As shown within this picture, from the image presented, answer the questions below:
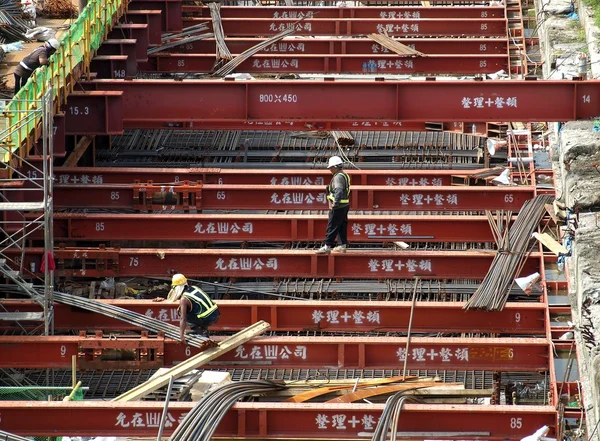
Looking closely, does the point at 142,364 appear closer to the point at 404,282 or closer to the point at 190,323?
the point at 190,323

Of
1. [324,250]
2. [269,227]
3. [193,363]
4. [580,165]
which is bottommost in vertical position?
[193,363]

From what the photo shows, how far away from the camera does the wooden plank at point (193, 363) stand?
1452 cm

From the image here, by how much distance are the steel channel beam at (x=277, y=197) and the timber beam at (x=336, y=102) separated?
1595 millimetres

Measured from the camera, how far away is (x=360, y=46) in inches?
1048

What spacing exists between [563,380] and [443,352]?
55.2 inches

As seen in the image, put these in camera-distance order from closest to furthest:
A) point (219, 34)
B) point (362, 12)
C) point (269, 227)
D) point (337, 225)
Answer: point (337, 225) < point (269, 227) < point (219, 34) < point (362, 12)

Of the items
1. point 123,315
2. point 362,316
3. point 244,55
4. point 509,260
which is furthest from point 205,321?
point 244,55

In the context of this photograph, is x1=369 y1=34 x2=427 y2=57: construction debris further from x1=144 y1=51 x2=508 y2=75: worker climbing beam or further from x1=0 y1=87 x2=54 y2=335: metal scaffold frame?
x1=0 y1=87 x2=54 y2=335: metal scaffold frame

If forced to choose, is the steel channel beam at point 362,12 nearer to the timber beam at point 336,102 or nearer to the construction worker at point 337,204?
the timber beam at point 336,102

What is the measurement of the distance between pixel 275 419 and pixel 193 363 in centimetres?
155

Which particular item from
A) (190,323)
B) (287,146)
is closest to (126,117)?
(287,146)

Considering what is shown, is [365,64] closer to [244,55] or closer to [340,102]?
[244,55]

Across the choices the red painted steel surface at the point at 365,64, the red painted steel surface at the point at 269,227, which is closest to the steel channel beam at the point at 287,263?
the red painted steel surface at the point at 269,227

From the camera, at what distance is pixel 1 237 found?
730 inches
